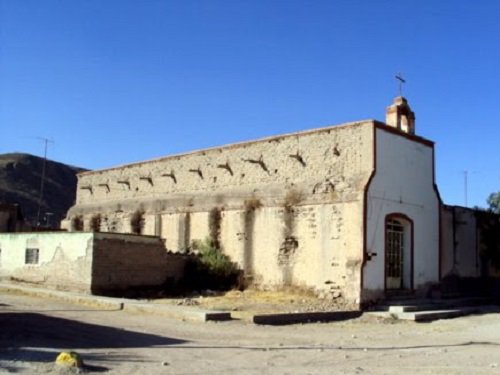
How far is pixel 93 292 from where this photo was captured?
22297 millimetres

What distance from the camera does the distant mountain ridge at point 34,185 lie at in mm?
65062

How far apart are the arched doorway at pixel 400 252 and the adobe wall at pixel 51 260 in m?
11.3

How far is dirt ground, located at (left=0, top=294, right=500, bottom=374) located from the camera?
9.30m

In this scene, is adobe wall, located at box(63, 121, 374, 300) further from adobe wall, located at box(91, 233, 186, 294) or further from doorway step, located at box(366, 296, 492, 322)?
adobe wall, located at box(91, 233, 186, 294)

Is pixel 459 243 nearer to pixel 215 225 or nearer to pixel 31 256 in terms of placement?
pixel 215 225

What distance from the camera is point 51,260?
2459 cm

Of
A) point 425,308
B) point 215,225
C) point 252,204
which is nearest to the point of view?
point 425,308

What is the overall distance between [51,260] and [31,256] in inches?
77.5

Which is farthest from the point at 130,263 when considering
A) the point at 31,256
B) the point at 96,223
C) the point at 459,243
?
the point at 459,243

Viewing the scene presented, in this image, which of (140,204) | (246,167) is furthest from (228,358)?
(140,204)

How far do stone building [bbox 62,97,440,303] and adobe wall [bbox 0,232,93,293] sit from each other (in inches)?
217

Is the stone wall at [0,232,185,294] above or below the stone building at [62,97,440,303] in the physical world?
below

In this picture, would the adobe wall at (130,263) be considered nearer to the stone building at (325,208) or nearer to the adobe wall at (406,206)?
the stone building at (325,208)

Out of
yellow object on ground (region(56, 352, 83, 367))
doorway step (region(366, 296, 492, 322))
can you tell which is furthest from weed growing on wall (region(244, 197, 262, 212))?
yellow object on ground (region(56, 352, 83, 367))
